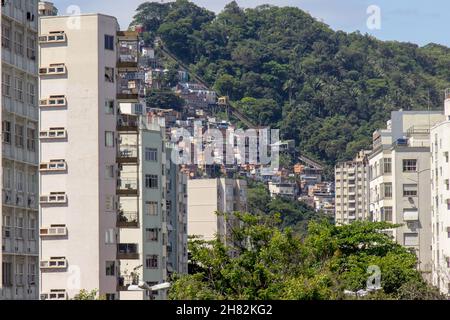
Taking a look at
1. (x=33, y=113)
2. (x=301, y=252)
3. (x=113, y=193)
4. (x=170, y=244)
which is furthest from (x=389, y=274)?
(x=170, y=244)

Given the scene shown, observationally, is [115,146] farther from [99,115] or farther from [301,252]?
[301,252]

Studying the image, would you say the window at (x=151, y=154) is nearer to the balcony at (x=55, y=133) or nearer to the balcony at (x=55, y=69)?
the balcony at (x=55, y=133)

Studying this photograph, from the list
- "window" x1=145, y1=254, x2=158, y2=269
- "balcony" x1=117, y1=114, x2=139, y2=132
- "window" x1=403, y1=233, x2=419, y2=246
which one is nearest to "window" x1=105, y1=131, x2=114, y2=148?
"balcony" x1=117, y1=114, x2=139, y2=132

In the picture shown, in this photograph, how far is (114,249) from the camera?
94.1m

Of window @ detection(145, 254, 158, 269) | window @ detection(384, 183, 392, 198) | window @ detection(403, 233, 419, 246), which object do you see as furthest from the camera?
window @ detection(384, 183, 392, 198)

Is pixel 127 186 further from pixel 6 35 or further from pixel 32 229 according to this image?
pixel 6 35

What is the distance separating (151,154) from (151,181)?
2735 mm

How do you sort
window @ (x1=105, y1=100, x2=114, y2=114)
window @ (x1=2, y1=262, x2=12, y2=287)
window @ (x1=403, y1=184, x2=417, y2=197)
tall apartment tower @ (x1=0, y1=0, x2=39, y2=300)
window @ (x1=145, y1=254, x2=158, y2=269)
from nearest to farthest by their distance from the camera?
window @ (x1=2, y1=262, x2=12, y2=287) → tall apartment tower @ (x1=0, y1=0, x2=39, y2=300) → window @ (x1=105, y1=100, x2=114, y2=114) → window @ (x1=145, y1=254, x2=158, y2=269) → window @ (x1=403, y1=184, x2=417, y2=197)

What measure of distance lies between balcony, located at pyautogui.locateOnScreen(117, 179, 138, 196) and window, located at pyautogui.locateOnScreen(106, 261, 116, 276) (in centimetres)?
589

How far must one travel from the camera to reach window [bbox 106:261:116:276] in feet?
304

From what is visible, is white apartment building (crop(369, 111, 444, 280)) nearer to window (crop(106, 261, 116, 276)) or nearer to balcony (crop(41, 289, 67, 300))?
window (crop(106, 261, 116, 276))

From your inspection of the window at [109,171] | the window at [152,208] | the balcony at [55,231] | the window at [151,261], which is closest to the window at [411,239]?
the window at [152,208]

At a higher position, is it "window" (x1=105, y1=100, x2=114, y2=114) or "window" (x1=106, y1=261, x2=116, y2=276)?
"window" (x1=105, y1=100, x2=114, y2=114)

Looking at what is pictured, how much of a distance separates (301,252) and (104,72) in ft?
88.0
